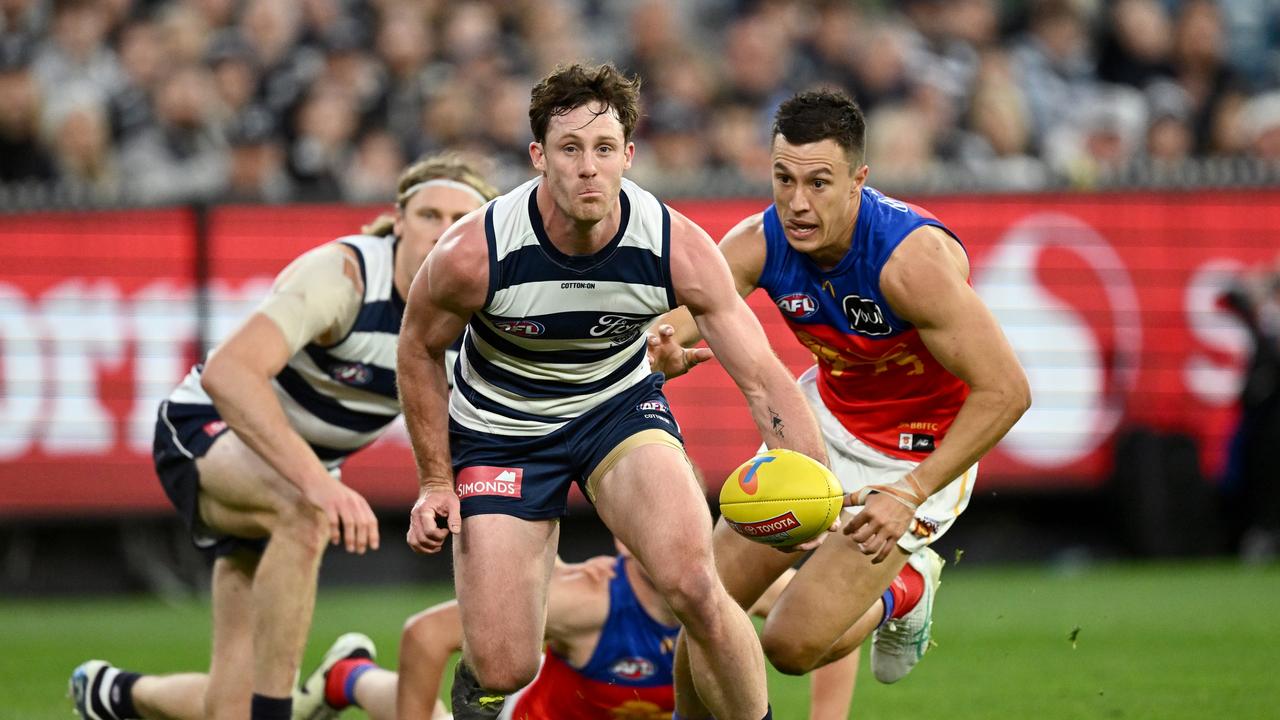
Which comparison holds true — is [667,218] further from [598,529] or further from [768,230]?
[598,529]

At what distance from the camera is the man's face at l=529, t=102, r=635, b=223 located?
5.24 metres

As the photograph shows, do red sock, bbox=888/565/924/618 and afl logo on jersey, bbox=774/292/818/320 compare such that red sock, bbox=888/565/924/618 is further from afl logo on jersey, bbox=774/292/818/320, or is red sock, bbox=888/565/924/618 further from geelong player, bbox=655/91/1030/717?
afl logo on jersey, bbox=774/292/818/320

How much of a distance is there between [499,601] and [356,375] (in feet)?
5.10

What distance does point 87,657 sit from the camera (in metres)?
9.41

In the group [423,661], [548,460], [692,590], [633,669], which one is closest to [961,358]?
[692,590]

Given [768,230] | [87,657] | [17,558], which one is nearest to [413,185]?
[768,230]

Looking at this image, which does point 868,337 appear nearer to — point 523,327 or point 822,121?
point 822,121

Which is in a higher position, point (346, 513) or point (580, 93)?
point (580, 93)

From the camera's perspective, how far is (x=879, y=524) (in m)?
5.51

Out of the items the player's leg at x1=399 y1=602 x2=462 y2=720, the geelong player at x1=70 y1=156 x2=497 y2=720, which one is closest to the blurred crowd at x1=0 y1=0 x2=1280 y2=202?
the geelong player at x1=70 y1=156 x2=497 y2=720

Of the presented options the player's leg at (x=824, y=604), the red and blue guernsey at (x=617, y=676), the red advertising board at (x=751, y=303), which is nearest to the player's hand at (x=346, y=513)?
the red and blue guernsey at (x=617, y=676)

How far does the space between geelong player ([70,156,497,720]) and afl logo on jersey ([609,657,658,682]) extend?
115 centimetres

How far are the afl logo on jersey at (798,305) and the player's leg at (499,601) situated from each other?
1.29 meters

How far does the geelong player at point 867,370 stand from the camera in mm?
5715
